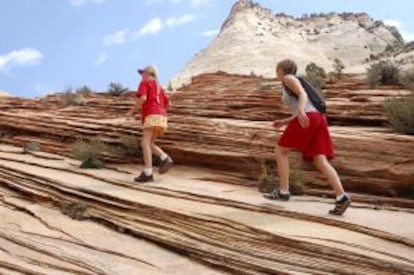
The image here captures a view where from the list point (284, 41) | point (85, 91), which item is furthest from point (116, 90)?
point (284, 41)

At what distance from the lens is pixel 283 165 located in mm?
9211

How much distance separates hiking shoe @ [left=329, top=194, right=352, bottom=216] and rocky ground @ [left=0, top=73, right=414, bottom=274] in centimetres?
18

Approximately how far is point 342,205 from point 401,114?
286cm

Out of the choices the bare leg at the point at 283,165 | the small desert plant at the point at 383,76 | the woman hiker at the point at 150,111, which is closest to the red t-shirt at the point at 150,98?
the woman hiker at the point at 150,111

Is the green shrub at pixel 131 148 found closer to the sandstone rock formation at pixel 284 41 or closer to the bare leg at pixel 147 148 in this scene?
the bare leg at pixel 147 148

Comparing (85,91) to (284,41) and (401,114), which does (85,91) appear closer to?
(401,114)

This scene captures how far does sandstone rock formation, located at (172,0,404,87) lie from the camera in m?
40.6

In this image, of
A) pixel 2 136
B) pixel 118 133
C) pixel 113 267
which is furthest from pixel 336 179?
pixel 2 136

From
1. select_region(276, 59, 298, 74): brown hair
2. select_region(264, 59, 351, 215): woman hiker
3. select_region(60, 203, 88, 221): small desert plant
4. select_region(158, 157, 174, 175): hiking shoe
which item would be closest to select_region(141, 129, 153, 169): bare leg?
select_region(158, 157, 174, 175): hiking shoe

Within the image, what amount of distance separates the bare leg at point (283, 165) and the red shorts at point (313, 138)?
0.24 metres

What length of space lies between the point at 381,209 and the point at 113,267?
3.78 meters

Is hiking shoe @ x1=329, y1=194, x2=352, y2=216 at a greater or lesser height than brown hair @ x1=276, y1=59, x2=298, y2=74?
lesser

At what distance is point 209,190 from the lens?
10.1 metres

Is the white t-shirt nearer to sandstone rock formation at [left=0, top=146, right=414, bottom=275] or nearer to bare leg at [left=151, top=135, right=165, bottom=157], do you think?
sandstone rock formation at [left=0, top=146, right=414, bottom=275]
